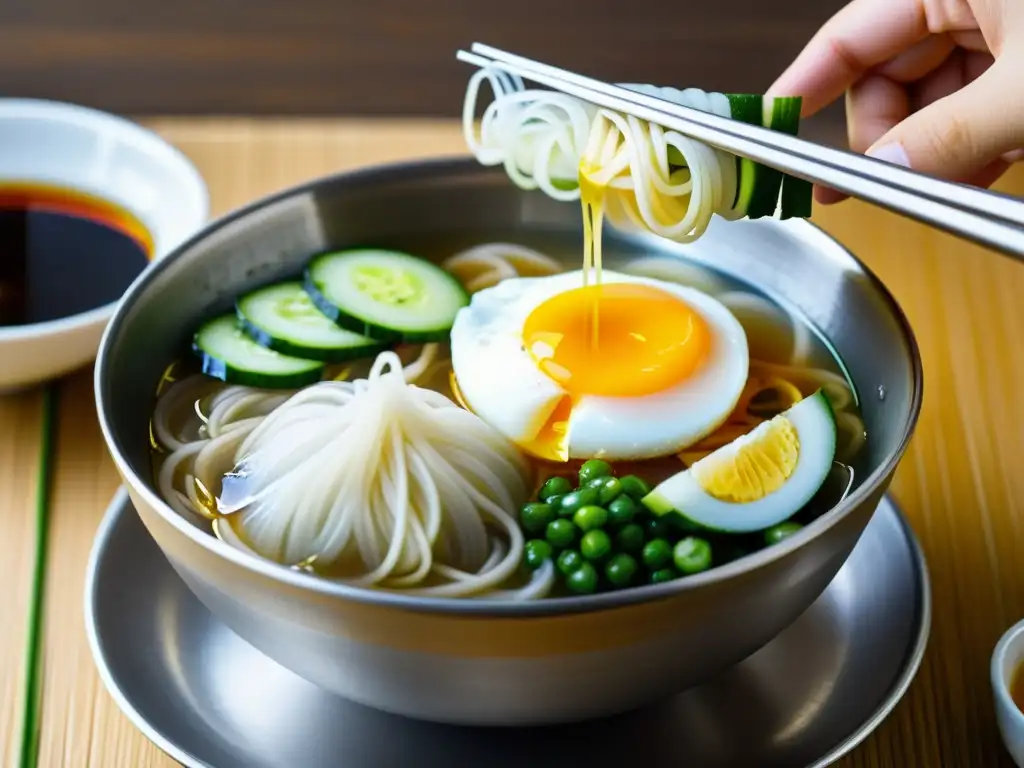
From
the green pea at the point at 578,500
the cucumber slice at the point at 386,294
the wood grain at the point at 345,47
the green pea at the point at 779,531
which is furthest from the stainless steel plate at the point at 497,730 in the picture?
the wood grain at the point at 345,47

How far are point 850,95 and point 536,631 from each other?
163 cm

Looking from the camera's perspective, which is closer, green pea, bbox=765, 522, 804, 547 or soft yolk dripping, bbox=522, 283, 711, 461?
green pea, bbox=765, 522, 804, 547

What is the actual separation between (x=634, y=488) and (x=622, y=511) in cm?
7

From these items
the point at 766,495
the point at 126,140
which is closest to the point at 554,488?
the point at 766,495

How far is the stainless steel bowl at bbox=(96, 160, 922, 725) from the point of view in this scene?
126 centimetres

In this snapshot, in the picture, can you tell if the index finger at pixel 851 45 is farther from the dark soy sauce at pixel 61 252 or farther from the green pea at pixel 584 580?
the dark soy sauce at pixel 61 252

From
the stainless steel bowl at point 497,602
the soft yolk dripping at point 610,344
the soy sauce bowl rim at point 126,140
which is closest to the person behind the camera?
the stainless steel bowl at point 497,602

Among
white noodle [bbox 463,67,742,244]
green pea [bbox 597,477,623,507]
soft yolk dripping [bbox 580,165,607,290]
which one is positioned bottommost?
green pea [bbox 597,477,623,507]

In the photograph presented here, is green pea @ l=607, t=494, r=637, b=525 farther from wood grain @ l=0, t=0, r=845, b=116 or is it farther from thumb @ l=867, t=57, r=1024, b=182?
wood grain @ l=0, t=0, r=845, b=116

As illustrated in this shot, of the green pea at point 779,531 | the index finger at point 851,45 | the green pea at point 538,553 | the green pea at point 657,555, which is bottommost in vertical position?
the green pea at point 538,553

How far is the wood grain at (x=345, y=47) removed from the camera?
4.04 m

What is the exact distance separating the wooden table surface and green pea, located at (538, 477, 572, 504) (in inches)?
21.9

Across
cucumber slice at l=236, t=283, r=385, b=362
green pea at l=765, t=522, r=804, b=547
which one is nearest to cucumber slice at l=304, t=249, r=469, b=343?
cucumber slice at l=236, t=283, r=385, b=362

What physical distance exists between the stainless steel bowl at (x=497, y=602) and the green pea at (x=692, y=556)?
0.42 ft
